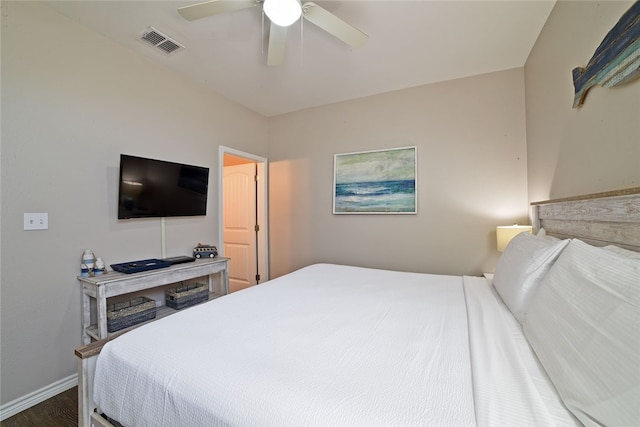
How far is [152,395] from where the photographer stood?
2.85 ft

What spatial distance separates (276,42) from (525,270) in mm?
2112

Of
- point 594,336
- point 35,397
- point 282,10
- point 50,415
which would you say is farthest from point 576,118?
point 35,397

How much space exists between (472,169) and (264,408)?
2.83 meters

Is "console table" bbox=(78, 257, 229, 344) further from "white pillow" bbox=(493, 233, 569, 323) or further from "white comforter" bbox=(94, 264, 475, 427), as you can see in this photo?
"white pillow" bbox=(493, 233, 569, 323)

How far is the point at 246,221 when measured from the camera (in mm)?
3883

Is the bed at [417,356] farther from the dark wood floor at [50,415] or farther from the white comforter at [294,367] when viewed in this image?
the dark wood floor at [50,415]

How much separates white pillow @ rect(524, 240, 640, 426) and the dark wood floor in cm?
249

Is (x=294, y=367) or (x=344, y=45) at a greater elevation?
(x=344, y=45)

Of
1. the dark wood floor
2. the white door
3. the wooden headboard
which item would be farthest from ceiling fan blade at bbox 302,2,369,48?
the dark wood floor

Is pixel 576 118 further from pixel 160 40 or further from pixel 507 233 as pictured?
pixel 160 40

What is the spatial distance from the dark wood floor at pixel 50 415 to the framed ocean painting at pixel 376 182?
2813 mm

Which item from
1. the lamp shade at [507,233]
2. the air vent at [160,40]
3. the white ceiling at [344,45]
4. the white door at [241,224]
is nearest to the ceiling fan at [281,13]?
the white ceiling at [344,45]

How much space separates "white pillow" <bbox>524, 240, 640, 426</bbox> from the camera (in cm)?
54

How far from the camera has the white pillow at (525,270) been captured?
119 cm
